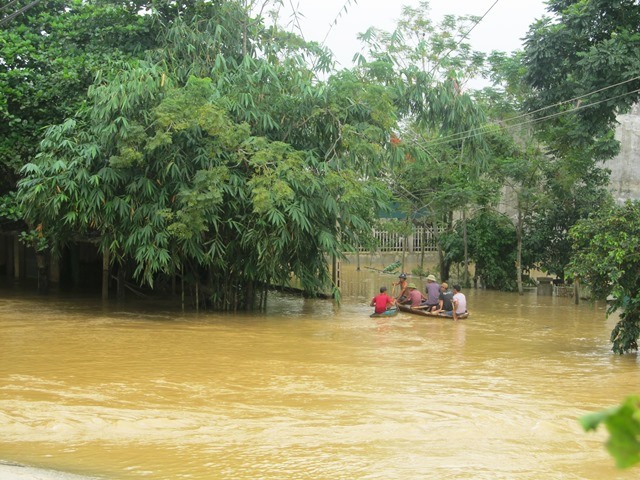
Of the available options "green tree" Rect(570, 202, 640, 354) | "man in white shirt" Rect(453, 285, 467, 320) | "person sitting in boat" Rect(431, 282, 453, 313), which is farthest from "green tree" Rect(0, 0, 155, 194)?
"green tree" Rect(570, 202, 640, 354)

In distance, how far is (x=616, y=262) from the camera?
11.8 meters

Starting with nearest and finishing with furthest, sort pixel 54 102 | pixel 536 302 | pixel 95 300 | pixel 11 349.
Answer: pixel 11 349 < pixel 54 102 < pixel 95 300 < pixel 536 302

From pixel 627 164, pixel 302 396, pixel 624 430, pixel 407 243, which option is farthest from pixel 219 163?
pixel 407 243

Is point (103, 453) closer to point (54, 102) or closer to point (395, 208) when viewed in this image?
point (54, 102)

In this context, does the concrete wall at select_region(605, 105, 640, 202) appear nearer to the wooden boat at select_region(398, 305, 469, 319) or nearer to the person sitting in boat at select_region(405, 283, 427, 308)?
the person sitting in boat at select_region(405, 283, 427, 308)

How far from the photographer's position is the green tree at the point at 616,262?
38.6ft

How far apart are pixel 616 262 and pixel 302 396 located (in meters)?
5.46

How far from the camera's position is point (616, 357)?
42.7ft

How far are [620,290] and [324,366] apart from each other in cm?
468

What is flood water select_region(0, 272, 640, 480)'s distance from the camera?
7090 millimetres

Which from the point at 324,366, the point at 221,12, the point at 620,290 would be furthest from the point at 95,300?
the point at 620,290

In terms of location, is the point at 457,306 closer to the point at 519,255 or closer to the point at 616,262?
the point at 616,262

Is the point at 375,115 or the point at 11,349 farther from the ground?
the point at 375,115

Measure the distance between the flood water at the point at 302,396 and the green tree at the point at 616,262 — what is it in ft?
2.15
